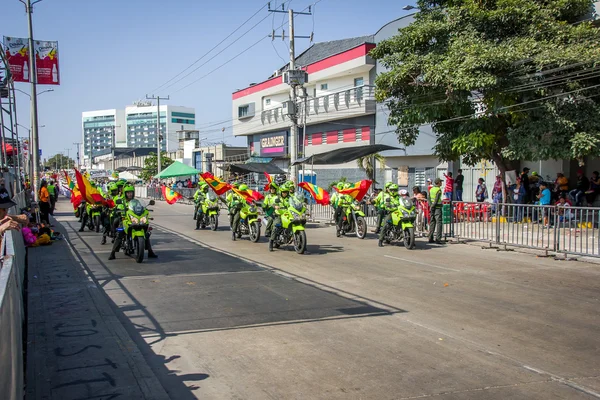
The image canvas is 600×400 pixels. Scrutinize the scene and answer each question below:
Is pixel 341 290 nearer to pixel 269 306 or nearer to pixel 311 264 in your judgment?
pixel 269 306

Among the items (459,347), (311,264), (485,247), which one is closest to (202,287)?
(311,264)

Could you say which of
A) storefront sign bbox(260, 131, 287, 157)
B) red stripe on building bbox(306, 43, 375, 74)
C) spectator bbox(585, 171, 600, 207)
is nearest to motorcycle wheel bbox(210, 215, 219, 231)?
spectator bbox(585, 171, 600, 207)

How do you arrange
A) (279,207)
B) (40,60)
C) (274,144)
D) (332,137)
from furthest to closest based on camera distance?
(274,144)
(332,137)
(40,60)
(279,207)

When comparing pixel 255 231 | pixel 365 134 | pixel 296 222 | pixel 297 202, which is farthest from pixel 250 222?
pixel 365 134

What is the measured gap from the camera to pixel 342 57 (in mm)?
35812

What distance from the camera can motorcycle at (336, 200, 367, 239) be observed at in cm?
1770

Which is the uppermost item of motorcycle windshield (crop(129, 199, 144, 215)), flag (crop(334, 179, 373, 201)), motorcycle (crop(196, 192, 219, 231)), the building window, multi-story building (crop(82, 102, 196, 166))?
multi-story building (crop(82, 102, 196, 166))

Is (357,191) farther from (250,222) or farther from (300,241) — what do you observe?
(300,241)

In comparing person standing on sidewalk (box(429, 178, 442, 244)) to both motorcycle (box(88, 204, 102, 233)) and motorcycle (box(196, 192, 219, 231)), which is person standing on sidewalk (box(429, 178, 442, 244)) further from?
motorcycle (box(88, 204, 102, 233))

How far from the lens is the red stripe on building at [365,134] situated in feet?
115

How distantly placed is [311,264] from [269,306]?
13.4 ft

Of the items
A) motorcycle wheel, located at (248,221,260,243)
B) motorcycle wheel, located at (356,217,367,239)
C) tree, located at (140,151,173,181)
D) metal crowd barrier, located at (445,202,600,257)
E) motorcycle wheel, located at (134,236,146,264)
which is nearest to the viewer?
motorcycle wheel, located at (134,236,146,264)

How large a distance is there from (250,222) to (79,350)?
34.9 ft

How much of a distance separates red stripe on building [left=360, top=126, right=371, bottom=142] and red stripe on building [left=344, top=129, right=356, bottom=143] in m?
0.97
